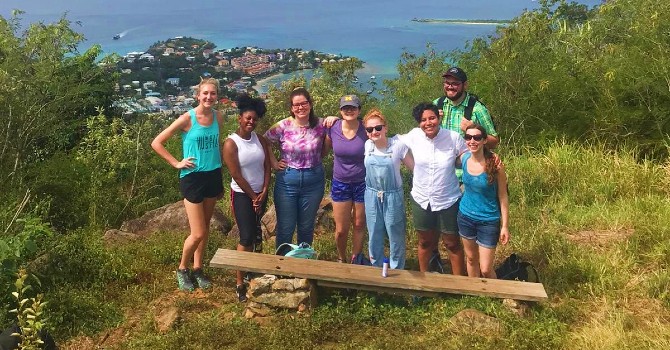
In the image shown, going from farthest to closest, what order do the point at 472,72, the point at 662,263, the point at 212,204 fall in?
the point at 472,72
the point at 662,263
the point at 212,204

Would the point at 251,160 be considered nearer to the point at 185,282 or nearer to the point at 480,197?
the point at 185,282

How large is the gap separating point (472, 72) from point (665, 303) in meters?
6.24

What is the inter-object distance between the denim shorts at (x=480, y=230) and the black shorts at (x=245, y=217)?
1.67m

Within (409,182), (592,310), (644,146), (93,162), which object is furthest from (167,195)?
(644,146)

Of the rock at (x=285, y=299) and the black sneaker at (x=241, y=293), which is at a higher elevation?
the rock at (x=285, y=299)

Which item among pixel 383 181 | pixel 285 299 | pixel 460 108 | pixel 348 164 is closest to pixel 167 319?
pixel 285 299

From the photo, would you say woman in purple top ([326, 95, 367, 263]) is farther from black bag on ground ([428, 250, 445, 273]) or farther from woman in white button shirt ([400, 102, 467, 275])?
black bag on ground ([428, 250, 445, 273])

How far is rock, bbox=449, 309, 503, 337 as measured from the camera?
12.8 ft

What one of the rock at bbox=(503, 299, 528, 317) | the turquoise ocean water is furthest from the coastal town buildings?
the turquoise ocean water

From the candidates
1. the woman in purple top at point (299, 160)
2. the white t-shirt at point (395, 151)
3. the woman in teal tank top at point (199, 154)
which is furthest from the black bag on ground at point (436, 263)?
the woman in teal tank top at point (199, 154)

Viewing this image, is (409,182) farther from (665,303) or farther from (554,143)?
(665,303)

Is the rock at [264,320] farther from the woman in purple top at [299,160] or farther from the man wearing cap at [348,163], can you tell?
the man wearing cap at [348,163]

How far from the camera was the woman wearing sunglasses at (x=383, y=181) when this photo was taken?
4.21 m

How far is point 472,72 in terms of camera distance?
32.3ft
